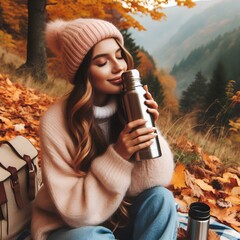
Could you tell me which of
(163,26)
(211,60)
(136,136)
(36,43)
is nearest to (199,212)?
(136,136)

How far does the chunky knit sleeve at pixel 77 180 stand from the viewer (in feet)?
4.25

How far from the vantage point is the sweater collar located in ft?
4.72

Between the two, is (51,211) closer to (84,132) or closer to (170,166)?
(84,132)

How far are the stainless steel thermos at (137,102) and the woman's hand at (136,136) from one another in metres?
0.02

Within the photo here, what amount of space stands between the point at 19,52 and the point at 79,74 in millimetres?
2046

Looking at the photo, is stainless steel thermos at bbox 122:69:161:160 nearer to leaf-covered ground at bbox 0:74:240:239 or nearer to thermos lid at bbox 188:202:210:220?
thermos lid at bbox 188:202:210:220

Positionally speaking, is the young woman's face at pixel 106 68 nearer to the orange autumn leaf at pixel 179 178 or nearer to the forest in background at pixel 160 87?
the orange autumn leaf at pixel 179 178

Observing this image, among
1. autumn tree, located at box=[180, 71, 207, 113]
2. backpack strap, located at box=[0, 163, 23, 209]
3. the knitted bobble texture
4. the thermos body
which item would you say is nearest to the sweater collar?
the knitted bobble texture

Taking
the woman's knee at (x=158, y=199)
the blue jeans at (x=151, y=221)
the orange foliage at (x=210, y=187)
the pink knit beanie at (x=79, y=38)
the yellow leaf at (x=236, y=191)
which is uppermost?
the pink knit beanie at (x=79, y=38)

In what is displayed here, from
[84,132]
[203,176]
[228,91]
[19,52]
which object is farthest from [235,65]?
[84,132]

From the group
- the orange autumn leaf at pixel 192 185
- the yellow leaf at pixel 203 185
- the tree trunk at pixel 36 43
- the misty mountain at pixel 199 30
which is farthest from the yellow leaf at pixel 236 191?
the tree trunk at pixel 36 43

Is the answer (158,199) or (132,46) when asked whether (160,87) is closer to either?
(132,46)

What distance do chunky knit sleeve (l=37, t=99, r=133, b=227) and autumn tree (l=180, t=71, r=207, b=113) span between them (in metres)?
1.92

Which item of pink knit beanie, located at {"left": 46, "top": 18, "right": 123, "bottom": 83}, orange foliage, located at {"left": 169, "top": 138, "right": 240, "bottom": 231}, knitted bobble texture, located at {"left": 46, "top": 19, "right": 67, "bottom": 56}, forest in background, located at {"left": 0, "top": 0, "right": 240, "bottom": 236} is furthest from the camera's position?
forest in background, located at {"left": 0, "top": 0, "right": 240, "bottom": 236}
